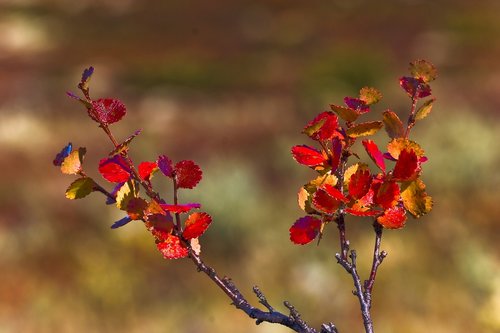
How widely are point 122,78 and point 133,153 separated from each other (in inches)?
270

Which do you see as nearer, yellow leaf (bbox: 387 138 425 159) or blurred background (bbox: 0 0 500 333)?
yellow leaf (bbox: 387 138 425 159)

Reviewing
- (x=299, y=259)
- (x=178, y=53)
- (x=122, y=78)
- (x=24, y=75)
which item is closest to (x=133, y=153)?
(x=299, y=259)

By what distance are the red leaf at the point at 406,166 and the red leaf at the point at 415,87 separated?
12cm

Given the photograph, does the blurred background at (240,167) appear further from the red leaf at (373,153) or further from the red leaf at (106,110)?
the red leaf at (106,110)

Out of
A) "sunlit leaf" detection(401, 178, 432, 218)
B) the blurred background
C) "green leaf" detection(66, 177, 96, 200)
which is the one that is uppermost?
the blurred background

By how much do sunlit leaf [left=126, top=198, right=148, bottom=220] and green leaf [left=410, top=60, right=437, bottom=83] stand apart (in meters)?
0.38

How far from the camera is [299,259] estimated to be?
605 cm

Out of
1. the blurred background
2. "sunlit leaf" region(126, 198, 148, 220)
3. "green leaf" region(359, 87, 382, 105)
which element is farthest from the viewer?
the blurred background

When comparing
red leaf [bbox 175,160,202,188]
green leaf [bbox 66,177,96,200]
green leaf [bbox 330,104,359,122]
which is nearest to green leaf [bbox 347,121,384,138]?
green leaf [bbox 330,104,359,122]

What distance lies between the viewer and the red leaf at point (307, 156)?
1145mm

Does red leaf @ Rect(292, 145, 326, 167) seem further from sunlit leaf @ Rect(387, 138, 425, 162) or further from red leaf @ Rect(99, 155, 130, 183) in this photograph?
red leaf @ Rect(99, 155, 130, 183)

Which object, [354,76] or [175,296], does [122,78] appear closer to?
[354,76]

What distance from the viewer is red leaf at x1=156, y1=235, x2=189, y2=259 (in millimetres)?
1113

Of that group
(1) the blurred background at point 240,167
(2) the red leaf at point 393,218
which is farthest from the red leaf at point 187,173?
(1) the blurred background at point 240,167
